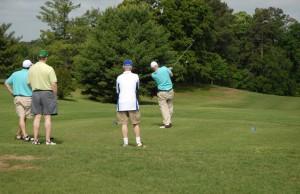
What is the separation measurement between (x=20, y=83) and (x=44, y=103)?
2326 millimetres

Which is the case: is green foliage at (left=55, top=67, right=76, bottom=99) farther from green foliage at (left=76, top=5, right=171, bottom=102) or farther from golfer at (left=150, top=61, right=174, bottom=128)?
golfer at (left=150, top=61, right=174, bottom=128)

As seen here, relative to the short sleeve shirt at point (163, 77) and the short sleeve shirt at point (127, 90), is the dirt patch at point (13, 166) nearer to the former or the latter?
the short sleeve shirt at point (127, 90)

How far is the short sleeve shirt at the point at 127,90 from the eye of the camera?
11.9m

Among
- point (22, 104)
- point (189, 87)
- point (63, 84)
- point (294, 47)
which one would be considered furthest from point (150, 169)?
point (294, 47)

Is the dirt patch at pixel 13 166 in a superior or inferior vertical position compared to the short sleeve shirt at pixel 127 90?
inferior

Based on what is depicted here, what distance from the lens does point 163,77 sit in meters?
17.8

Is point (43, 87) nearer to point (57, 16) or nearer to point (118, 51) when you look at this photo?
point (118, 51)

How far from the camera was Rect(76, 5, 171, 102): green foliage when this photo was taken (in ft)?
161

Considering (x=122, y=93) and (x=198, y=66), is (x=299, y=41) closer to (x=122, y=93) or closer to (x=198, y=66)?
(x=198, y=66)

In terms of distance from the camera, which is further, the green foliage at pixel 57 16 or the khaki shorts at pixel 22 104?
Result: the green foliage at pixel 57 16

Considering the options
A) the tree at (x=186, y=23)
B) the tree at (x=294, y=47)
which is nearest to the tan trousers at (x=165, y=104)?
the tree at (x=186, y=23)

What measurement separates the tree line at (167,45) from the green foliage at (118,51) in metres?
0.11

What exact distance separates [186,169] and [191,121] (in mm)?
11090

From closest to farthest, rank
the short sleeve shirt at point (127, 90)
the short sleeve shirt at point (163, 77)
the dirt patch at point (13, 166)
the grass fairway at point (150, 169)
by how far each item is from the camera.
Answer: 1. the grass fairway at point (150, 169)
2. the dirt patch at point (13, 166)
3. the short sleeve shirt at point (127, 90)
4. the short sleeve shirt at point (163, 77)
